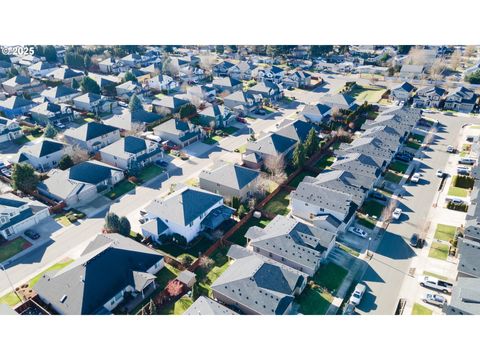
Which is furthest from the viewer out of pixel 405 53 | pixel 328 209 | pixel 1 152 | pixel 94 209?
pixel 405 53

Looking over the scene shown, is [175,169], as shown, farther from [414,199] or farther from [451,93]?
[451,93]

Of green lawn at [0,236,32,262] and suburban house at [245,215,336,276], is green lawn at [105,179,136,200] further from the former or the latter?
suburban house at [245,215,336,276]

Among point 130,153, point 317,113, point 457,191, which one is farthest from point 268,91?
point 457,191

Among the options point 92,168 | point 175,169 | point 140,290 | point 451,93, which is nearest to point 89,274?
point 140,290

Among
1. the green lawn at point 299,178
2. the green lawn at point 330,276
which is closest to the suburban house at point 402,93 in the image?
the green lawn at point 299,178

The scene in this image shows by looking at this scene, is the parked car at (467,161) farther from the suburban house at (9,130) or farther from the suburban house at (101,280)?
the suburban house at (9,130)

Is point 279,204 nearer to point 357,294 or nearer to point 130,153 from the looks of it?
point 357,294
